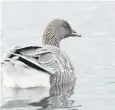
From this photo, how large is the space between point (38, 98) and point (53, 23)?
271 cm

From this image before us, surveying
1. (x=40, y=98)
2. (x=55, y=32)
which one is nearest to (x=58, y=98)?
(x=40, y=98)

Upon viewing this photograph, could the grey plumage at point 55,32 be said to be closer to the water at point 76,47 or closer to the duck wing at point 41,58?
the water at point 76,47

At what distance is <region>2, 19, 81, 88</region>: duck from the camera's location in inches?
497

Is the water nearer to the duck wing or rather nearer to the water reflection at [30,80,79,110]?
the water reflection at [30,80,79,110]

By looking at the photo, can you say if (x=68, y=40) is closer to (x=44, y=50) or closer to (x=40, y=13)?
(x=40, y=13)

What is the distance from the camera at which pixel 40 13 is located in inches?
713

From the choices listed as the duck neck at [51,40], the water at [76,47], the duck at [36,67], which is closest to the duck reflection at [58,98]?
the water at [76,47]

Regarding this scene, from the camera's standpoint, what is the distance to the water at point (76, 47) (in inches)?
469

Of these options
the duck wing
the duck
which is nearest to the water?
the duck

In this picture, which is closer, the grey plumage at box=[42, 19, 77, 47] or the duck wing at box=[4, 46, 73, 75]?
the duck wing at box=[4, 46, 73, 75]

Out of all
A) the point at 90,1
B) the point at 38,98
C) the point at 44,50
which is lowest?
the point at 38,98

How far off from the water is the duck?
17 cm

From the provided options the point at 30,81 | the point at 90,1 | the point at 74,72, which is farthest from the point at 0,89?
the point at 90,1

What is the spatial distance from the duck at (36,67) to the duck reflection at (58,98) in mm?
163
